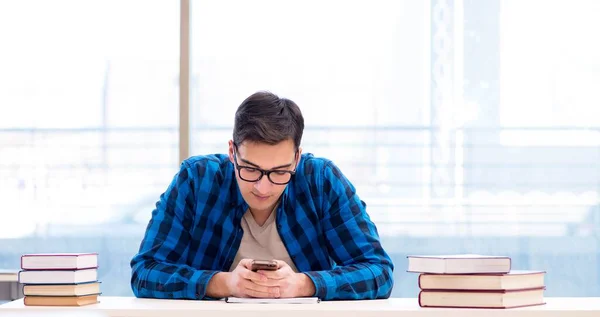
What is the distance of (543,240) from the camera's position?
146 inches

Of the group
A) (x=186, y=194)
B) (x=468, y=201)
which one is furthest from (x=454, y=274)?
(x=468, y=201)

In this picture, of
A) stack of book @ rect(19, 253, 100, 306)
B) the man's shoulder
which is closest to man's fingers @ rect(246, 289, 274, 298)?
stack of book @ rect(19, 253, 100, 306)

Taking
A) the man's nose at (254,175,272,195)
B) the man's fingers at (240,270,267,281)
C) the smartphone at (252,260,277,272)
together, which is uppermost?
the man's nose at (254,175,272,195)

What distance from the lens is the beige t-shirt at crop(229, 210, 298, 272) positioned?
2.35 meters

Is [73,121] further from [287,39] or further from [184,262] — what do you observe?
[184,262]

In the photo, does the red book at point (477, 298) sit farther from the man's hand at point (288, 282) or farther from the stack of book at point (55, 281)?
the stack of book at point (55, 281)

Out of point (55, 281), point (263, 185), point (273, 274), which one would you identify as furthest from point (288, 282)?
point (55, 281)

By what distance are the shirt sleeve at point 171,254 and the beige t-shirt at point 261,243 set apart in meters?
0.16

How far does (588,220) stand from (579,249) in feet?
0.46

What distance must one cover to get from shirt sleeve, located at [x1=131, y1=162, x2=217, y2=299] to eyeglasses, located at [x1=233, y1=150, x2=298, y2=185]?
261 millimetres

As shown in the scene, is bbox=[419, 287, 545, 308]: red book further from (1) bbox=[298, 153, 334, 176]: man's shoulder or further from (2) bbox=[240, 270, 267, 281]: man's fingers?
(1) bbox=[298, 153, 334, 176]: man's shoulder

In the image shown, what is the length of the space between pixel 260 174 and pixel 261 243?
35cm

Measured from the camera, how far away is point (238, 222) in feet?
7.70

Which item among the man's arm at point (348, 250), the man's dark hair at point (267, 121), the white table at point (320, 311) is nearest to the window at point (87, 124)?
the man's arm at point (348, 250)
